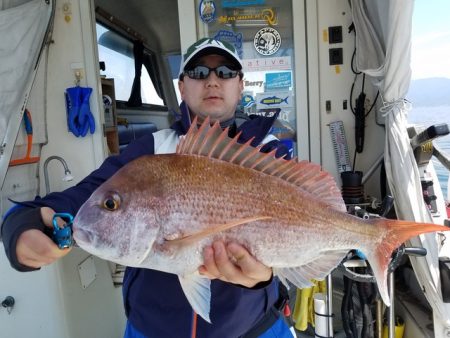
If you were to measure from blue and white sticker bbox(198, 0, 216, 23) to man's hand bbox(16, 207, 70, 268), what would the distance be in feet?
9.18

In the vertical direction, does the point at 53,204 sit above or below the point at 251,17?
below

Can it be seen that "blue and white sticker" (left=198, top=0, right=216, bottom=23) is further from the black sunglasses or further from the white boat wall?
the black sunglasses

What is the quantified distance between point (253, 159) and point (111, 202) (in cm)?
45

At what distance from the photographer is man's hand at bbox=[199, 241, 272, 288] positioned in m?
0.99

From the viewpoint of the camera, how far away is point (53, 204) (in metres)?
1.21

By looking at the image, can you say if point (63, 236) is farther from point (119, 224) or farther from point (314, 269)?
point (314, 269)

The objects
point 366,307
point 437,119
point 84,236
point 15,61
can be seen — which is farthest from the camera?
point 437,119

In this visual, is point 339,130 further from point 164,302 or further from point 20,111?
point 20,111

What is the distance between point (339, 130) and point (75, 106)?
2.50 meters

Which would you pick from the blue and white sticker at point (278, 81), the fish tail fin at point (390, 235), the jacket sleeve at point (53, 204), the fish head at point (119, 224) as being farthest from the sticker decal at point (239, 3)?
the fish head at point (119, 224)

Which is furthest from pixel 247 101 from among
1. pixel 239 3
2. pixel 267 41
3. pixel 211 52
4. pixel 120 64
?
pixel 120 64

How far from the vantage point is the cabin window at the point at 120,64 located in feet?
17.4

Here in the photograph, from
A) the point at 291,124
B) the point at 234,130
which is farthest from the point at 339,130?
the point at 234,130

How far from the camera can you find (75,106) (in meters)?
3.16
